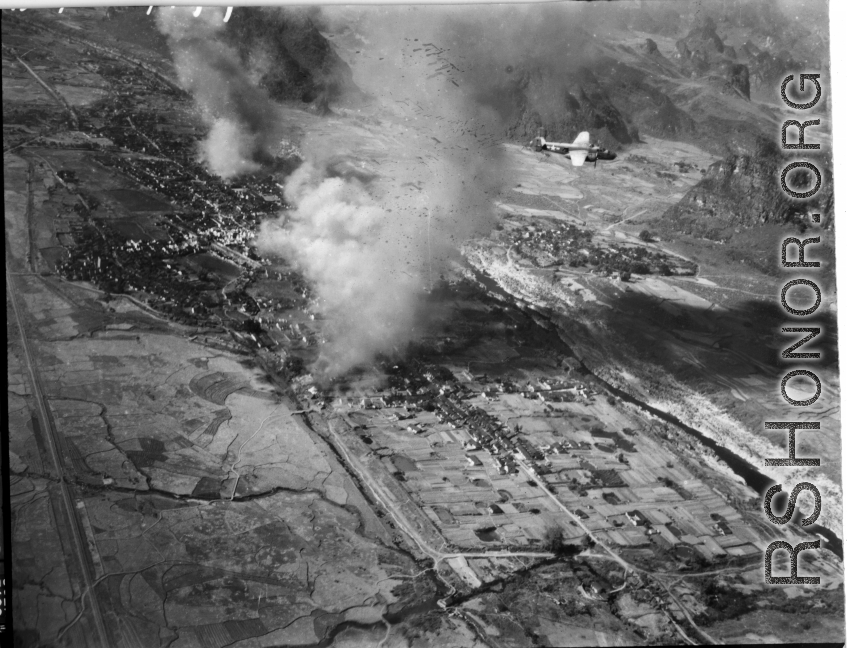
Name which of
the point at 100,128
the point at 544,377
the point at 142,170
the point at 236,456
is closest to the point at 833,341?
the point at 544,377

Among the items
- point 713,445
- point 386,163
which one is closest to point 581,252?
point 386,163

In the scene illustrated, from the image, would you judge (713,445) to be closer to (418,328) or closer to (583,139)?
(418,328)

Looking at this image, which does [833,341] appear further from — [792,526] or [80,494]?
[80,494]

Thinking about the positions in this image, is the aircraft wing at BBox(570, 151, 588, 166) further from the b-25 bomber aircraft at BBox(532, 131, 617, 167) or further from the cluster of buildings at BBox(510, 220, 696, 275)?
the cluster of buildings at BBox(510, 220, 696, 275)

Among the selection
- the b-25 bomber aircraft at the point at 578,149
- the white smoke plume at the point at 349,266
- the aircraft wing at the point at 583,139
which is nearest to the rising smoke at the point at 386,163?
the white smoke plume at the point at 349,266

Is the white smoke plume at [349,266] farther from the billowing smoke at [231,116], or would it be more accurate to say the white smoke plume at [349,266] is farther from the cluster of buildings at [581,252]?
the cluster of buildings at [581,252]

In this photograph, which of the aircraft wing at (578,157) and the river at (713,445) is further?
the aircraft wing at (578,157)

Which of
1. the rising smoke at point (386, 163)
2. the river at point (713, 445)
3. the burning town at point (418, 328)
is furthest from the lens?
the rising smoke at point (386, 163)
